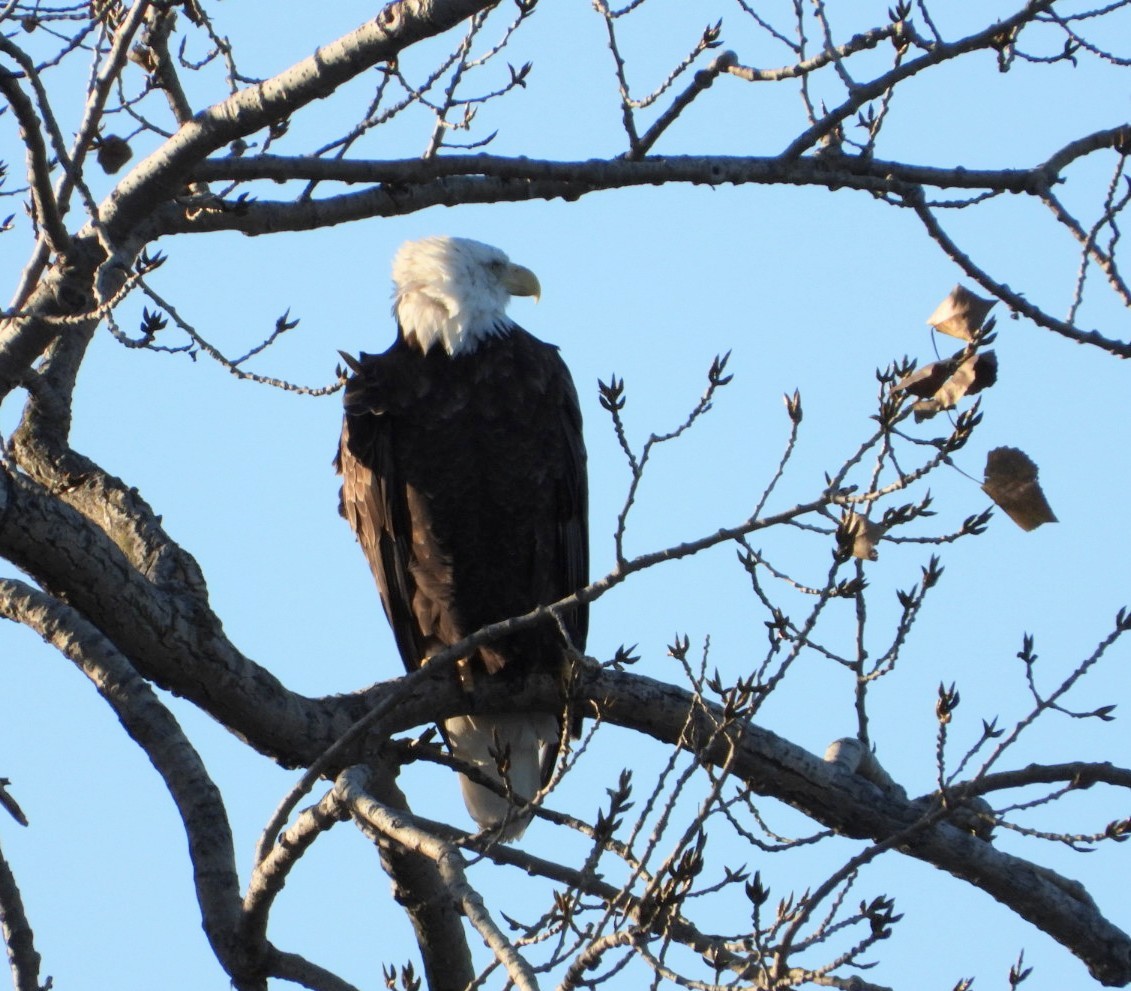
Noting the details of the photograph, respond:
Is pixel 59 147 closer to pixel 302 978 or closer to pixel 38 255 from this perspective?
pixel 38 255

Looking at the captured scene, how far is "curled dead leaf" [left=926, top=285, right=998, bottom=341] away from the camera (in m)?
2.64

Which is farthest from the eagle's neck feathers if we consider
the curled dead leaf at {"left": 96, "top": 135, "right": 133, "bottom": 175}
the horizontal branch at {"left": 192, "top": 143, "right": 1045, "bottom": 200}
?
the horizontal branch at {"left": 192, "top": 143, "right": 1045, "bottom": 200}

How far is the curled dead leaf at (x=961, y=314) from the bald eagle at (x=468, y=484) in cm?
181

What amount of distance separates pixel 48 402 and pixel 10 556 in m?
0.68

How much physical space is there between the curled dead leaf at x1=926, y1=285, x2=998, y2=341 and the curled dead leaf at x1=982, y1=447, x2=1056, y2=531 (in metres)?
0.19

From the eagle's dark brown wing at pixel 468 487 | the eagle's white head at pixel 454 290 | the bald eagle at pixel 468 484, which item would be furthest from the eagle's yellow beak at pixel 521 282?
the eagle's dark brown wing at pixel 468 487

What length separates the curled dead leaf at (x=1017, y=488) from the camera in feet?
8.27

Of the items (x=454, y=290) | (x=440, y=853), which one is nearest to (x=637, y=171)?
(x=440, y=853)

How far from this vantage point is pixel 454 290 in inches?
190

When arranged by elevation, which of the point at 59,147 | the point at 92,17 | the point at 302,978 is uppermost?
the point at 92,17

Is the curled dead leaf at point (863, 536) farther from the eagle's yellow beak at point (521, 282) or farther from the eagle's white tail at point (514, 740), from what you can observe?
the eagle's yellow beak at point (521, 282)

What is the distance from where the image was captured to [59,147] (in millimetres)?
3021

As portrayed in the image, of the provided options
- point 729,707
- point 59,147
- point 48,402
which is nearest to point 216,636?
point 48,402

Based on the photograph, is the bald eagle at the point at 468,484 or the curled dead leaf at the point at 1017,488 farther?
the bald eagle at the point at 468,484
